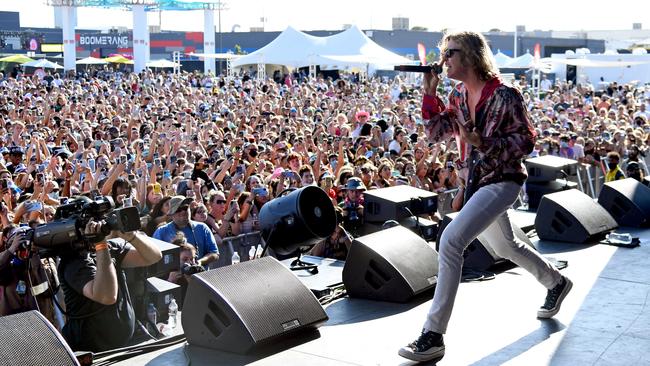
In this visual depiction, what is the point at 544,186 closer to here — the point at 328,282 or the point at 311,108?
the point at 328,282

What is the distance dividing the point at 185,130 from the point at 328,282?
11335 mm

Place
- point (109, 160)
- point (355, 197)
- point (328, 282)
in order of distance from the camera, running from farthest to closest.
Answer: point (109, 160) → point (355, 197) → point (328, 282)

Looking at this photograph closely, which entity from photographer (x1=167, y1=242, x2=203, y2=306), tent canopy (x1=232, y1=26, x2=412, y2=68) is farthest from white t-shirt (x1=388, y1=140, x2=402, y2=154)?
tent canopy (x1=232, y1=26, x2=412, y2=68)

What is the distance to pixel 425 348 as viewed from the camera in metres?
3.85

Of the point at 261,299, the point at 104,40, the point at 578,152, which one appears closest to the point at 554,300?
the point at 261,299

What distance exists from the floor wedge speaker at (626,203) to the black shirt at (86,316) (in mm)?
4696

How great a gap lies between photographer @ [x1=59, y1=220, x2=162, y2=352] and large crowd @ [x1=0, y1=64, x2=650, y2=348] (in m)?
0.41

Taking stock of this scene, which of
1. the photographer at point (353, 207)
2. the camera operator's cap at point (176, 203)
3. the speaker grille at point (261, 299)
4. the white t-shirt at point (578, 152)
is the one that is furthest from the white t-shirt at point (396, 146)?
the speaker grille at point (261, 299)

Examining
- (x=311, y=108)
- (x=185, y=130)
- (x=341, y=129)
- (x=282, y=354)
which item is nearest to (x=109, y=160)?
(x=185, y=130)

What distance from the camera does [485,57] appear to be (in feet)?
13.0

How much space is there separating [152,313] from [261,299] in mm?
1221

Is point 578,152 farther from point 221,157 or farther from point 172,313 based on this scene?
point 172,313

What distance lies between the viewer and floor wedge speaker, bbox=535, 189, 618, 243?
6.57m

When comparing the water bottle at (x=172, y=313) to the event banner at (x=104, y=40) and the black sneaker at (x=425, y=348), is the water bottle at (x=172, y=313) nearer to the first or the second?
the black sneaker at (x=425, y=348)
